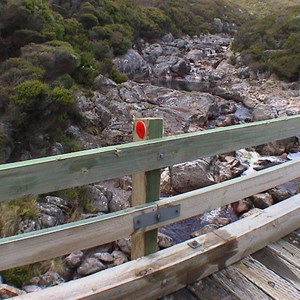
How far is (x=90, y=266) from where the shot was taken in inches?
230

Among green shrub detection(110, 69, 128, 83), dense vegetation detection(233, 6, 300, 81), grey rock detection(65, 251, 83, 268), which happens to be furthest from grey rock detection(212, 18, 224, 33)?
grey rock detection(65, 251, 83, 268)

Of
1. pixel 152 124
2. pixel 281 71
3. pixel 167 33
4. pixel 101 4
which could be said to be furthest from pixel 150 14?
pixel 152 124

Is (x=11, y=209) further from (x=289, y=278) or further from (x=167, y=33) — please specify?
(x=167, y=33)

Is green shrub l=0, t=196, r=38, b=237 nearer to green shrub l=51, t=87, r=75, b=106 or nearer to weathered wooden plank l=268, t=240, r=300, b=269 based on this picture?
green shrub l=51, t=87, r=75, b=106

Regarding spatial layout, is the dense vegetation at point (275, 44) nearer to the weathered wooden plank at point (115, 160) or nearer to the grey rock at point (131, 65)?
the grey rock at point (131, 65)

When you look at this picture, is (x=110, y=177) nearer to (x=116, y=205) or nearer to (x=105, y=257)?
(x=105, y=257)

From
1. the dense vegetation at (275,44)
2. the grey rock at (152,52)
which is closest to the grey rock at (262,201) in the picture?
the dense vegetation at (275,44)

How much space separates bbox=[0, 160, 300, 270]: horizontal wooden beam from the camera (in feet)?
5.71

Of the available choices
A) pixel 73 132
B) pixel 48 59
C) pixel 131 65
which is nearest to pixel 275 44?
pixel 131 65

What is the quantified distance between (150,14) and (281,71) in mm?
16489

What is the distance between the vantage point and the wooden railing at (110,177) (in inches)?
67.7

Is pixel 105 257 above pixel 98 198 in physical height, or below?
above

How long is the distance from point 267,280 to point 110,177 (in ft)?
3.92

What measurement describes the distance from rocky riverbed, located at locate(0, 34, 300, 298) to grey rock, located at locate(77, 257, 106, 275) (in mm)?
16
